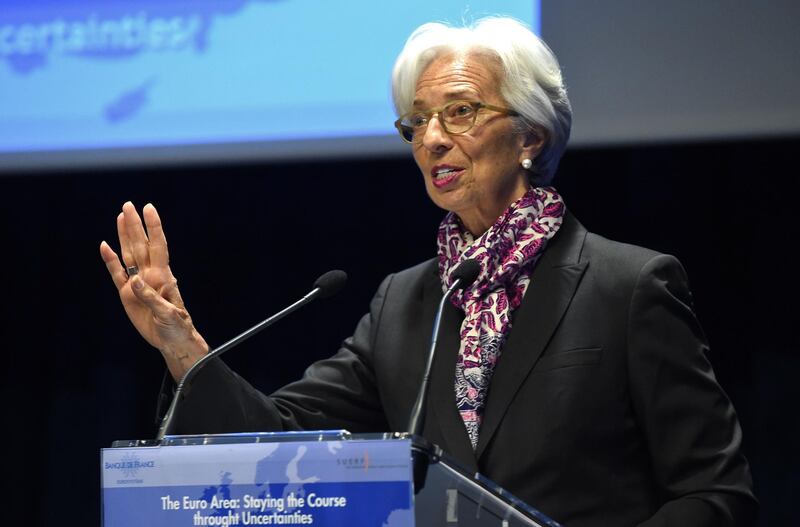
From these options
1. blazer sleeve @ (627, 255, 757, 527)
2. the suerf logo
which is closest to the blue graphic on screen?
blazer sleeve @ (627, 255, 757, 527)

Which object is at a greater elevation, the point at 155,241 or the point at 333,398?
the point at 155,241

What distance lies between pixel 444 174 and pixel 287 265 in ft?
4.70

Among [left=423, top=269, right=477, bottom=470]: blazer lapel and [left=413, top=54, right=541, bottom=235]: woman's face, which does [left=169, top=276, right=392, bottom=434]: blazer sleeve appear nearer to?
[left=423, top=269, right=477, bottom=470]: blazer lapel

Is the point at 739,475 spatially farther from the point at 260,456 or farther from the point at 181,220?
the point at 181,220

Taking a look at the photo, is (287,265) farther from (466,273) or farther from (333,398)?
(466,273)

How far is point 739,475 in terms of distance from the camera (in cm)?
172

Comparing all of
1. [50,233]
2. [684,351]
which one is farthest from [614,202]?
[50,233]

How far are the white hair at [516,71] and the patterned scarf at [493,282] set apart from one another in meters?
0.12

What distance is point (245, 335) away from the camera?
5.54 feet

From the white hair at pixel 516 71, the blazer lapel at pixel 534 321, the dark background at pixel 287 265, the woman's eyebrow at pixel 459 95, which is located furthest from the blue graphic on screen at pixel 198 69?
the blazer lapel at pixel 534 321

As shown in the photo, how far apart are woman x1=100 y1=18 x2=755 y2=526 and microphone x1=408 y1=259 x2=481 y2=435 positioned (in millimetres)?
190

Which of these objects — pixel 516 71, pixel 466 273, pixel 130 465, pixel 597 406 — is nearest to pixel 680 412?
pixel 597 406

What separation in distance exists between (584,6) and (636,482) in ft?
5.15

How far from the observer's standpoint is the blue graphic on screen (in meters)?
3.02
